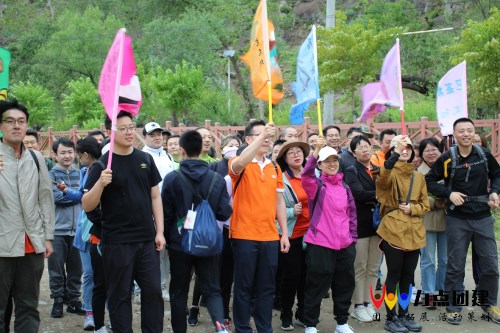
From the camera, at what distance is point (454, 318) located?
634cm

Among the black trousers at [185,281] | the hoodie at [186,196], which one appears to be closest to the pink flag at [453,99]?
the hoodie at [186,196]

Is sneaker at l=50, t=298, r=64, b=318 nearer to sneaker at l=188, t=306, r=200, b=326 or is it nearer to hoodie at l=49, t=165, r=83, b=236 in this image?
hoodie at l=49, t=165, r=83, b=236

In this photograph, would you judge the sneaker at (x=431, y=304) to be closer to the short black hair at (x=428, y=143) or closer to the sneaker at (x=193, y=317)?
the short black hair at (x=428, y=143)

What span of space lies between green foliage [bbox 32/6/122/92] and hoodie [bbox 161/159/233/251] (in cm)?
3537

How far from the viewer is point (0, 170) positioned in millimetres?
4547

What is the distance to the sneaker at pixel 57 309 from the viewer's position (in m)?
6.41

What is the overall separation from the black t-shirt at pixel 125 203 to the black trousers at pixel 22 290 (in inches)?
24.1

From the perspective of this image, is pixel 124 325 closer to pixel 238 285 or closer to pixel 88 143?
pixel 238 285

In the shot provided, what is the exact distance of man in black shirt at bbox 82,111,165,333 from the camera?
4.77m

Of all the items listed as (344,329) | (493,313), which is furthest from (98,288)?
(493,313)

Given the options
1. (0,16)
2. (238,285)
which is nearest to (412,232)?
(238,285)

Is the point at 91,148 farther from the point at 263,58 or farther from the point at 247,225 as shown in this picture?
the point at 263,58

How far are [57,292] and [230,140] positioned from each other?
8.61ft

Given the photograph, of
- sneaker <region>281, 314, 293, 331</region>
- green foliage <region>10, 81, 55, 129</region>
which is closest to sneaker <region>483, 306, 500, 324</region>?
sneaker <region>281, 314, 293, 331</region>
